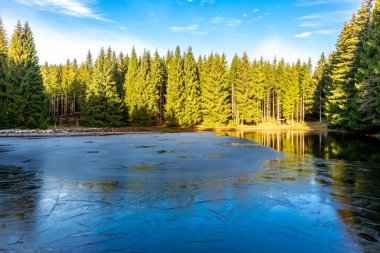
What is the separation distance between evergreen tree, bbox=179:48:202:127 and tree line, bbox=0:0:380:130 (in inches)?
8.3

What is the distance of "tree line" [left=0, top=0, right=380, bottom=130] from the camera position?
38509 millimetres

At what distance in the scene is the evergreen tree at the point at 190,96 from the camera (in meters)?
61.3

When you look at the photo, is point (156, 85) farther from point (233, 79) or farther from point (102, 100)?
point (233, 79)

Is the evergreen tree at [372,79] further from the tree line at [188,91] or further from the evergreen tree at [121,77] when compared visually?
the evergreen tree at [121,77]

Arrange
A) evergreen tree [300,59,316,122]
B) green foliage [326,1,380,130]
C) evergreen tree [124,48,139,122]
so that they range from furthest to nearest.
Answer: evergreen tree [300,59,316,122] < evergreen tree [124,48,139,122] < green foliage [326,1,380,130]

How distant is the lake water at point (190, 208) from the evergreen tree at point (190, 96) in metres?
47.9

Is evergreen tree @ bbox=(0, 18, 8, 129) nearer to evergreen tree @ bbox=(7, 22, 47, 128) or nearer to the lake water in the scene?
evergreen tree @ bbox=(7, 22, 47, 128)

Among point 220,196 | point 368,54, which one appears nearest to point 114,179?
point 220,196

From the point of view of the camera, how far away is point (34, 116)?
149ft

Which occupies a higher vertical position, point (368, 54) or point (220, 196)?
point (368, 54)

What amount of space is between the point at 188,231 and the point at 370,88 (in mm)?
31553

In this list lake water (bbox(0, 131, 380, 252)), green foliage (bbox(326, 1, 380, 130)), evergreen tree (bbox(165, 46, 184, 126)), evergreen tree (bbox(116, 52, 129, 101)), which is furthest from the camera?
evergreen tree (bbox(116, 52, 129, 101))

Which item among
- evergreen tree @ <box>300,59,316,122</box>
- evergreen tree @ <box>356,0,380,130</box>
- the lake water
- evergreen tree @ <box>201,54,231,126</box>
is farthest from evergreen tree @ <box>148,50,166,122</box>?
the lake water

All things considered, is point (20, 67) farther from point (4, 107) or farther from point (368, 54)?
point (368, 54)
